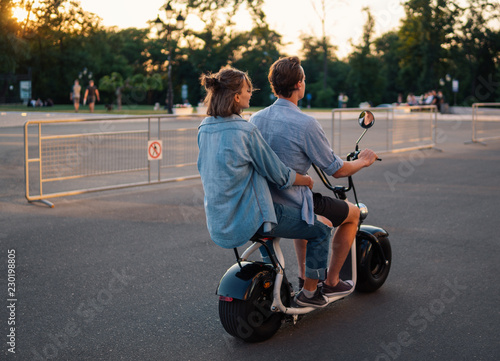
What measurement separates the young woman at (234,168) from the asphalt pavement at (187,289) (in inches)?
32.2

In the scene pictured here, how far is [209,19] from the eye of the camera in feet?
224

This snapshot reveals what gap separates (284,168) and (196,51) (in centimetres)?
6873

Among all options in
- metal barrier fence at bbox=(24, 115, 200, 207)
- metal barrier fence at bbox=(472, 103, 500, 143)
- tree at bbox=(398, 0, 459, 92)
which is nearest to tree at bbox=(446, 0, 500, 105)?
tree at bbox=(398, 0, 459, 92)

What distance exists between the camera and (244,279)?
3.95m

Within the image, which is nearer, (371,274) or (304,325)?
(304,325)

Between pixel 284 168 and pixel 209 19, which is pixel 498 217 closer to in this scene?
pixel 284 168

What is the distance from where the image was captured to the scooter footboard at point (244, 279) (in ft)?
12.8

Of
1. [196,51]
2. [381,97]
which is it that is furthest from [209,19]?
[381,97]

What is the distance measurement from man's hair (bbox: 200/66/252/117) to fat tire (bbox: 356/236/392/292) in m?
1.79

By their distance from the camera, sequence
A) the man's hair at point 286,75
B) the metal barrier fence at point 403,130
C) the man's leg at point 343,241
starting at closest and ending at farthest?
the man's hair at point 286,75, the man's leg at point 343,241, the metal barrier fence at point 403,130

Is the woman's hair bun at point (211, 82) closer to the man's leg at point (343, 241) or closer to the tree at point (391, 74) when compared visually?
the man's leg at point (343, 241)

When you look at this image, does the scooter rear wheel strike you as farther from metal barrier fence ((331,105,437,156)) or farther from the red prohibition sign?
metal barrier fence ((331,105,437,156))

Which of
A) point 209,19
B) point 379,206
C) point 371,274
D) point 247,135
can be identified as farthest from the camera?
point 209,19

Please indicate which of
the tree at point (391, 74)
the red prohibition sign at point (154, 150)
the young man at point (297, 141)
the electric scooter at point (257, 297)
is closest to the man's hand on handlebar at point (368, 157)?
the young man at point (297, 141)
